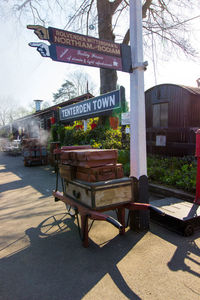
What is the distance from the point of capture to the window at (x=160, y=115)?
860 centimetres

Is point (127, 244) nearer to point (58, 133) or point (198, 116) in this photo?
point (198, 116)

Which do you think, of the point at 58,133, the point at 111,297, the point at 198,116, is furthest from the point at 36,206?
the point at 58,133

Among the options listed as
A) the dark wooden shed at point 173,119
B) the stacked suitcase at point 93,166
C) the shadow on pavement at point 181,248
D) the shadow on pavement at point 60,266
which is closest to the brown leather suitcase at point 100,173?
the stacked suitcase at point 93,166

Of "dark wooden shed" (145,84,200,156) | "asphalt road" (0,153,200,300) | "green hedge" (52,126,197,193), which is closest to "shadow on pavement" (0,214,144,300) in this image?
"asphalt road" (0,153,200,300)

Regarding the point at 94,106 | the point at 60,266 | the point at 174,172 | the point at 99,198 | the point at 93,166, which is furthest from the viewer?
the point at 94,106

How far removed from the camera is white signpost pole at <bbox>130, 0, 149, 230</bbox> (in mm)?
3629

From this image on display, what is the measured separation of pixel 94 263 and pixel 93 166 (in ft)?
4.46

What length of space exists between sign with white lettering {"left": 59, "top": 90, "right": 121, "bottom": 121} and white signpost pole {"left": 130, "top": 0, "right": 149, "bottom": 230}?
11.7 feet

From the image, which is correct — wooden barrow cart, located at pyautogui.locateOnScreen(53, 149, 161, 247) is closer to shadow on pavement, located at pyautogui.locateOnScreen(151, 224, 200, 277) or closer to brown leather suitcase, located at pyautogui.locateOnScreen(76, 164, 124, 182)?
brown leather suitcase, located at pyautogui.locateOnScreen(76, 164, 124, 182)

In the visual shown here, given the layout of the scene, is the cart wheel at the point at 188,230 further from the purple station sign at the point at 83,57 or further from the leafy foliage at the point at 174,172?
the purple station sign at the point at 83,57

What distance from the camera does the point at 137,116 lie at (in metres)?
3.67

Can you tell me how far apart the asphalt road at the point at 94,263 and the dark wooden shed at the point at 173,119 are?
4718 millimetres

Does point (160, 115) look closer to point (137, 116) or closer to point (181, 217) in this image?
point (137, 116)

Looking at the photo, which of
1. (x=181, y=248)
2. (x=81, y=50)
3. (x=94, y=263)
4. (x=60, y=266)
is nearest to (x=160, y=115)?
(x=81, y=50)
